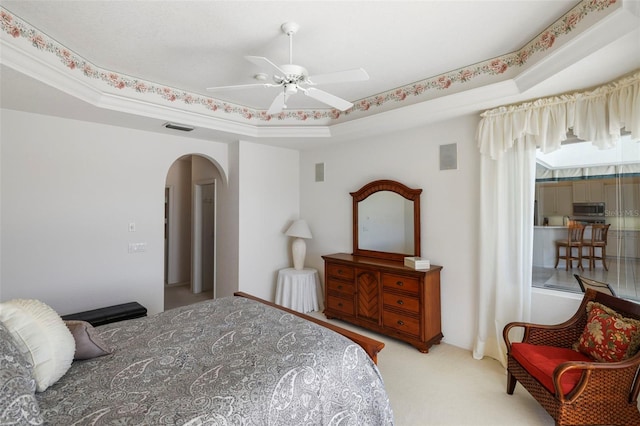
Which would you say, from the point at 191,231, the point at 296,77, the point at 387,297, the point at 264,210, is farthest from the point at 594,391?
the point at 191,231

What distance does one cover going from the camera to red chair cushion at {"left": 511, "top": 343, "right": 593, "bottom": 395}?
1.88 m

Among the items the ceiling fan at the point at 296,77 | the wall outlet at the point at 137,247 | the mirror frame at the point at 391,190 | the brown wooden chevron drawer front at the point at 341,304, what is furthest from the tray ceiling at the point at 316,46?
the brown wooden chevron drawer front at the point at 341,304

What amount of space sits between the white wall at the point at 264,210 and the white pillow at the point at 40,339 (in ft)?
8.68

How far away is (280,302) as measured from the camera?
13.8ft

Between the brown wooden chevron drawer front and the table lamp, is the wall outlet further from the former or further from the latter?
the brown wooden chevron drawer front

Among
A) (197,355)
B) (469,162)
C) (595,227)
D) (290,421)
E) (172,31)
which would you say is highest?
(172,31)

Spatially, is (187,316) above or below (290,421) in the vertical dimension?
above

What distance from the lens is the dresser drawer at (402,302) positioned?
122 inches

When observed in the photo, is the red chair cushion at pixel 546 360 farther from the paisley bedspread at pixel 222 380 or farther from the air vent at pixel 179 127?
the air vent at pixel 179 127

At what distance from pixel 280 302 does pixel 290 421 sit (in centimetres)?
290

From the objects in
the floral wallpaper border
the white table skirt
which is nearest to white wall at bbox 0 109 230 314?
the floral wallpaper border

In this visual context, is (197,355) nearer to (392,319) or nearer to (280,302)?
(392,319)

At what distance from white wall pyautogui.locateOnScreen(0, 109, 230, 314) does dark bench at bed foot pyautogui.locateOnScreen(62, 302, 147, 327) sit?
30cm

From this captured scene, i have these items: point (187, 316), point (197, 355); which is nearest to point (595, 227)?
point (197, 355)
